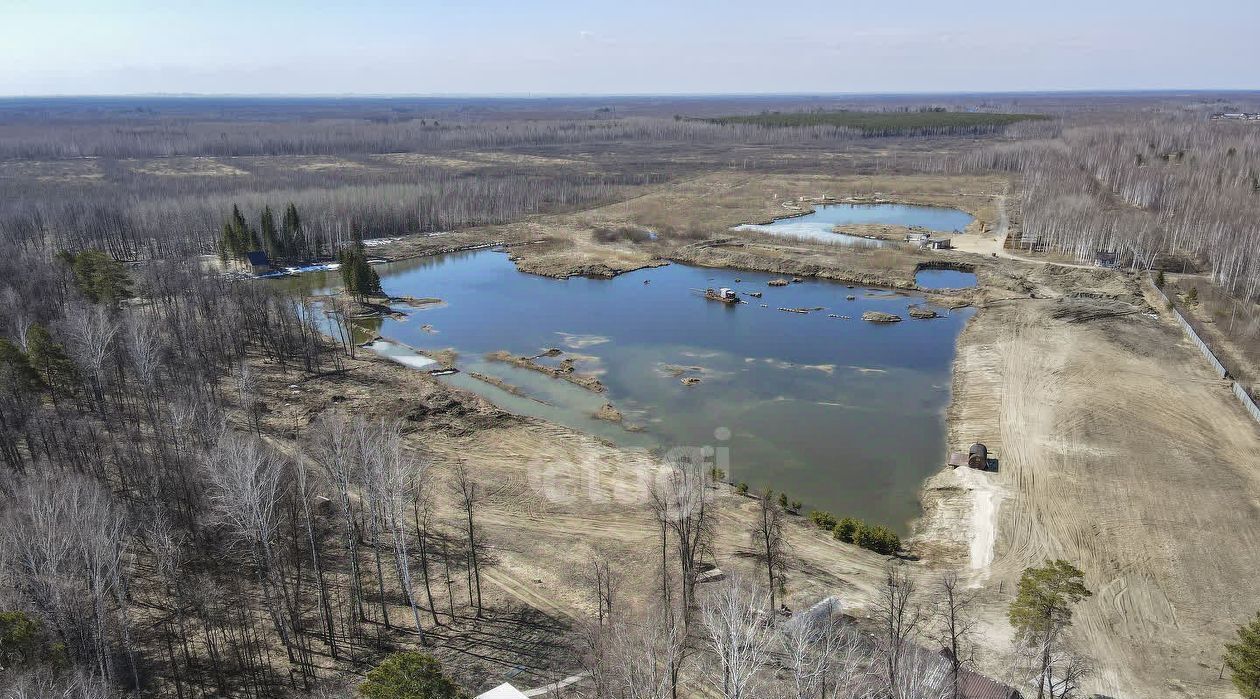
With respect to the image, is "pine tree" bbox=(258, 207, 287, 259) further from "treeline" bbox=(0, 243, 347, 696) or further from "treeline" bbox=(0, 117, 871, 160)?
"treeline" bbox=(0, 117, 871, 160)

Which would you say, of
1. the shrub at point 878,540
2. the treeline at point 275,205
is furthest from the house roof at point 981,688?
the treeline at point 275,205

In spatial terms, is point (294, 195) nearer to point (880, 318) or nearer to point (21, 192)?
point (21, 192)

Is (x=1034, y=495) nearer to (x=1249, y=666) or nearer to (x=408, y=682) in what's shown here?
(x=1249, y=666)

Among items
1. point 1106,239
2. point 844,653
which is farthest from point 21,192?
point 1106,239

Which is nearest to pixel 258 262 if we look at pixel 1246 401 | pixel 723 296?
pixel 723 296

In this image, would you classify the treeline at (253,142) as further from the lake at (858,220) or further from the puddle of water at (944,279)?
the puddle of water at (944,279)

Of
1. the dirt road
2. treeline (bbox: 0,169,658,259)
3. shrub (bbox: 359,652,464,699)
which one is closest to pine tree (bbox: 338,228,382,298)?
treeline (bbox: 0,169,658,259)
